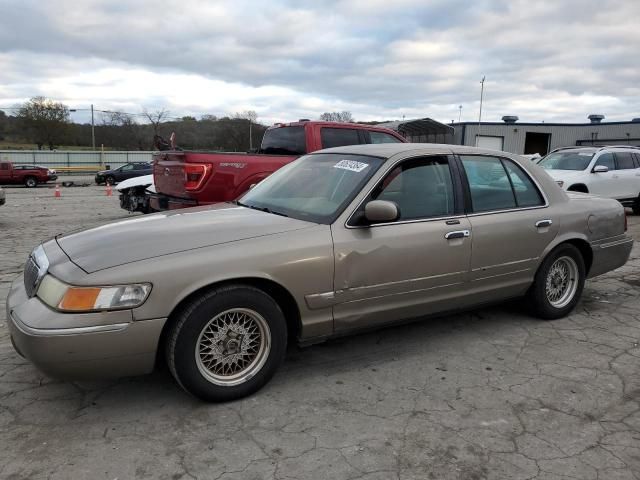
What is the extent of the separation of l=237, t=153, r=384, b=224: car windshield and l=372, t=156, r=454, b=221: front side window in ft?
0.53

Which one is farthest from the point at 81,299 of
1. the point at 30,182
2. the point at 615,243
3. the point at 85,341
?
the point at 30,182

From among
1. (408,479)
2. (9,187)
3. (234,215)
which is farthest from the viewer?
(9,187)

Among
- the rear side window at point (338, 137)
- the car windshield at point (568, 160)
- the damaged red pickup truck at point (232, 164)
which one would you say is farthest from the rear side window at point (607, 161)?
the rear side window at point (338, 137)

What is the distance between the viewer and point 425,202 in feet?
12.8

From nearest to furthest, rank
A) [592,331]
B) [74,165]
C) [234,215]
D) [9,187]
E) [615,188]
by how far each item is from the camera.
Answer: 1. [234,215]
2. [592,331]
3. [615,188]
4. [9,187]
5. [74,165]

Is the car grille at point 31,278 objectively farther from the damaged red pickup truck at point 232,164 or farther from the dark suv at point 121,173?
the dark suv at point 121,173

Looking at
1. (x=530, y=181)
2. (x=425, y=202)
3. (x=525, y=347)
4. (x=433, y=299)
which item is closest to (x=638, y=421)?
(x=525, y=347)

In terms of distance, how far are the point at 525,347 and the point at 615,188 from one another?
1058cm

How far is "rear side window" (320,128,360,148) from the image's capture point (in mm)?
7715

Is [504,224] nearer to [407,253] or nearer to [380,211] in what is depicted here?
[407,253]

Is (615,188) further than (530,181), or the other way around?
(615,188)

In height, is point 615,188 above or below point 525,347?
above

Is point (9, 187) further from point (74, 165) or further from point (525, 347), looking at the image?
point (525, 347)

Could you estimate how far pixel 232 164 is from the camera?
667cm
